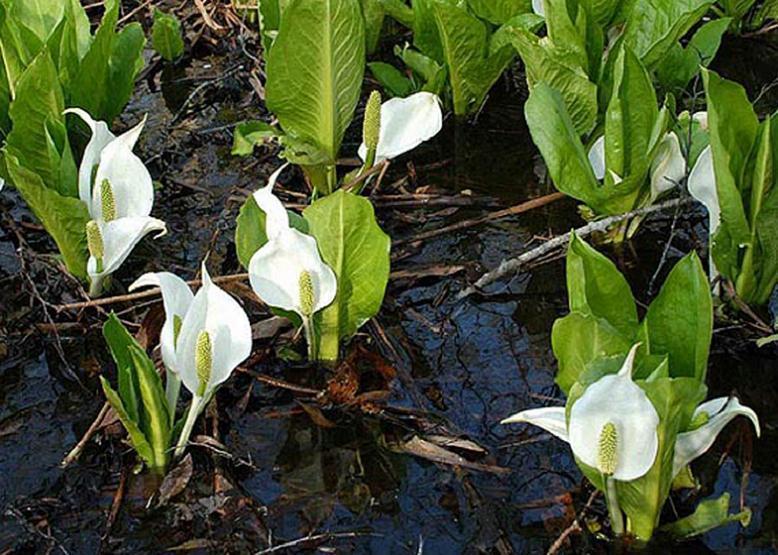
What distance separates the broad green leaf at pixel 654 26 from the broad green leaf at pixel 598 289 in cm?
94

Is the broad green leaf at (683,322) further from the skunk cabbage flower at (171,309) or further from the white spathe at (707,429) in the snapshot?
the skunk cabbage flower at (171,309)

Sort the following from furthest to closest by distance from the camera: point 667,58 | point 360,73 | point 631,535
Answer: point 667,58 < point 360,73 < point 631,535

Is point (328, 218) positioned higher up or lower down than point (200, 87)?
higher up

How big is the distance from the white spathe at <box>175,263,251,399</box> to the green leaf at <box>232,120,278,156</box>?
86 centimetres

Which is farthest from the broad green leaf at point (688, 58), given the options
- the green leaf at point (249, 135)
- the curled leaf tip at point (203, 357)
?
the curled leaf tip at point (203, 357)

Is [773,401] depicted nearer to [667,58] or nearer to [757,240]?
[757,240]

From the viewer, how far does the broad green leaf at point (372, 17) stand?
116 inches

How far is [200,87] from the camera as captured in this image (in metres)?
3.17

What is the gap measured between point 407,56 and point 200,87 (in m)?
0.68

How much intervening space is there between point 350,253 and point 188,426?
0.41 metres

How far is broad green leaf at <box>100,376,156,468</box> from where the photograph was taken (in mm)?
1677

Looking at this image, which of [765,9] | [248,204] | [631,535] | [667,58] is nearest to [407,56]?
[667,58]

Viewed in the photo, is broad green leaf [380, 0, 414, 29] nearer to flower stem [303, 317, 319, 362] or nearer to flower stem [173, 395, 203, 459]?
flower stem [303, 317, 319, 362]

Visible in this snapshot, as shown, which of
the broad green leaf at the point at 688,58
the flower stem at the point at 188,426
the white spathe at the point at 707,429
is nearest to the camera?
the white spathe at the point at 707,429
